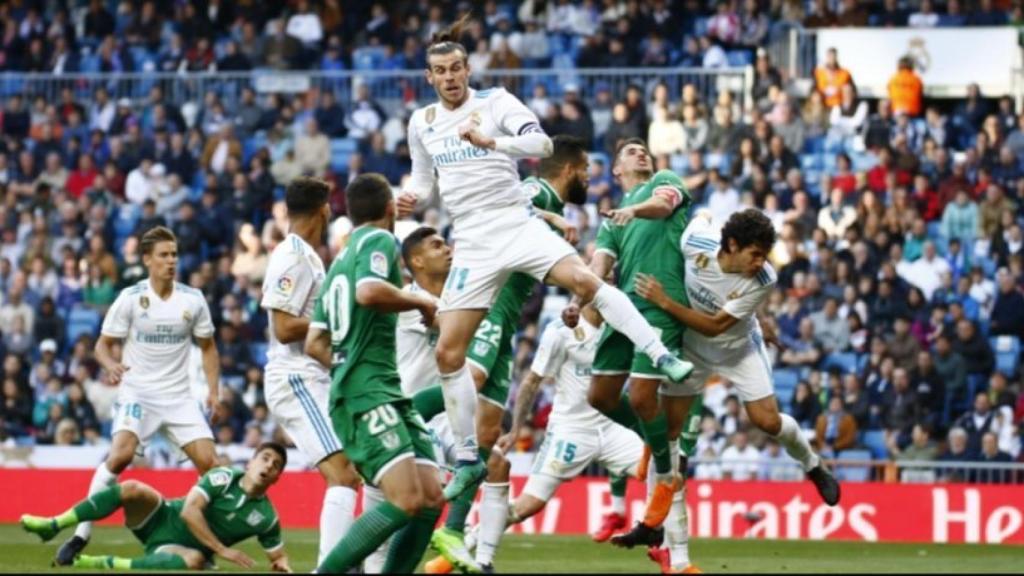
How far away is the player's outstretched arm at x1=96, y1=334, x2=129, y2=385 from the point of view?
1723cm

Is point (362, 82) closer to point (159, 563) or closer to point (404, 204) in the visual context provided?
point (159, 563)

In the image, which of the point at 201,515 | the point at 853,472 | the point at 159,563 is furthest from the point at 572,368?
the point at 853,472

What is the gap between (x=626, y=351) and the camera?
14.8 metres

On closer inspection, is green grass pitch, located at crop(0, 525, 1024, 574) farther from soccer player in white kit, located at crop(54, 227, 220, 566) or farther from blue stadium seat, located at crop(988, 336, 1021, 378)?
blue stadium seat, located at crop(988, 336, 1021, 378)

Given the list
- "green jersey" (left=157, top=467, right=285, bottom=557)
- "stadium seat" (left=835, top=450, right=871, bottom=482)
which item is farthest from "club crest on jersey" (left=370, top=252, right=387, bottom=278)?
"stadium seat" (left=835, top=450, right=871, bottom=482)

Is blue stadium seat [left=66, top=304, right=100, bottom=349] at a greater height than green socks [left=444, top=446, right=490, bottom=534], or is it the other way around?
green socks [left=444, top=446, right=490, bottom=534]

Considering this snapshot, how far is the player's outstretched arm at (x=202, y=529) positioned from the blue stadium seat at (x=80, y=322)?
13.3 meters

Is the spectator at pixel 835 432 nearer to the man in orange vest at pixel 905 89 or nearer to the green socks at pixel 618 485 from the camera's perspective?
the green socks at pixel 618 485

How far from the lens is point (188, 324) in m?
17.7

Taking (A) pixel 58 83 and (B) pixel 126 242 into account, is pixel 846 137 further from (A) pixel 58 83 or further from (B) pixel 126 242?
(A) pixel 58 83

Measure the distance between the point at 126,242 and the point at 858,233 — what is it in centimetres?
992

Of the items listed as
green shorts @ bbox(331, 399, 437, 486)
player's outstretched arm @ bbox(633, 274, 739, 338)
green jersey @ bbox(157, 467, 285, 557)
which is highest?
green shorts @ bbox(331, 399, 437, 486)

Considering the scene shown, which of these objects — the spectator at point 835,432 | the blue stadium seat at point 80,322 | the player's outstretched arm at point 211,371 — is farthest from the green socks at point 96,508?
the blue stadium seat at point 80,322

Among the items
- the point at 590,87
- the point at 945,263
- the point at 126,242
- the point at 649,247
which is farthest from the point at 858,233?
the point at 649,247
